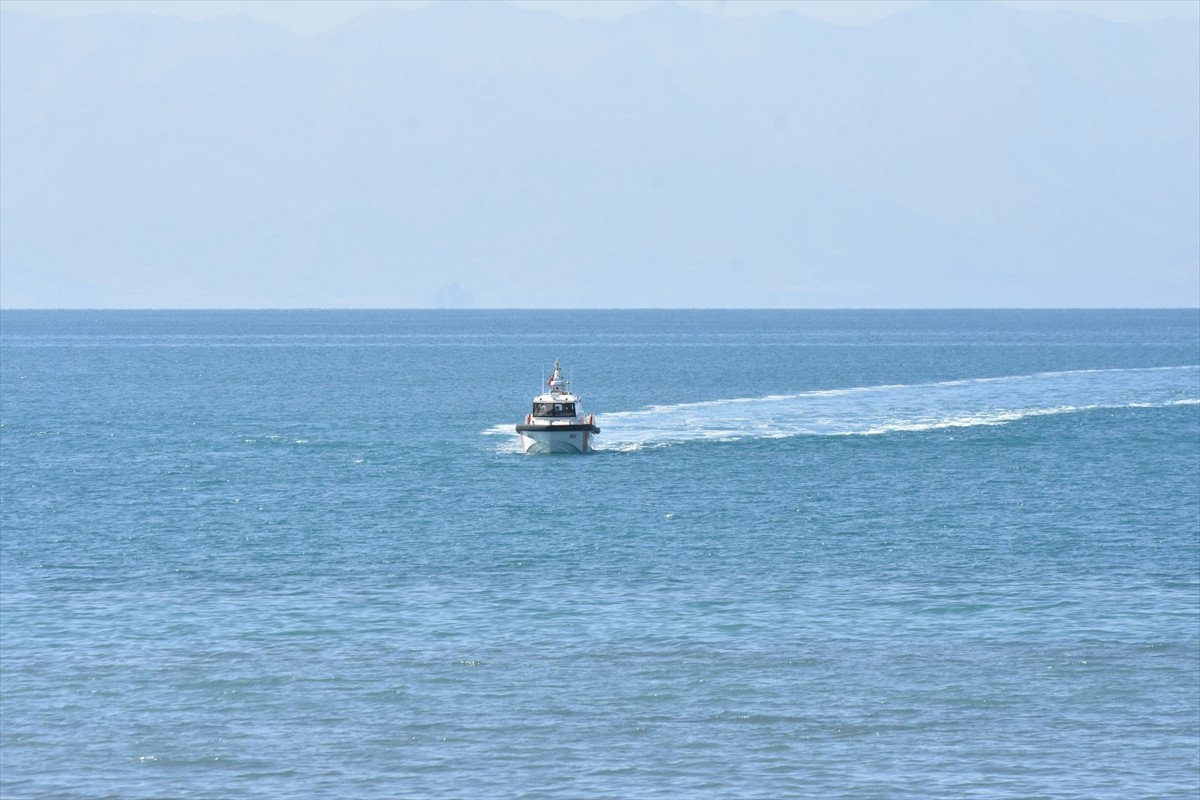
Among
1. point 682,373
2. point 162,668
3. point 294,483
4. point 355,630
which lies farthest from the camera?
point 682,373

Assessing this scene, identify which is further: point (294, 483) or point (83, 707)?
point (294, 483)

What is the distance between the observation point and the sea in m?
34.3

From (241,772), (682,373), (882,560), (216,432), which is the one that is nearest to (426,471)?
(216,432)

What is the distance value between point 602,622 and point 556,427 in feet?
158

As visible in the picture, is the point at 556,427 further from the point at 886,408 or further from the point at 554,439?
the point at 886,408

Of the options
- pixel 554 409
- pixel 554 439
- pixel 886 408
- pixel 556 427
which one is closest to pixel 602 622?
pixel 556 427

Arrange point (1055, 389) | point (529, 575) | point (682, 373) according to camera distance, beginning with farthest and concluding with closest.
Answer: point (682, 373) → point (1055, 389) → point (529, 575)

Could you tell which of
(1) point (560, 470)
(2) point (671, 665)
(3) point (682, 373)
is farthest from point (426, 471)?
(3) point (682, 373)

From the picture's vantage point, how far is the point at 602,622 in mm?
46875

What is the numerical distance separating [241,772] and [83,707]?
6.41 meters

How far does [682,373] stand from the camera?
186125 millimetres

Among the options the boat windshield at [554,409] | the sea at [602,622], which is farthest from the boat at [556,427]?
the sea at [602,622]

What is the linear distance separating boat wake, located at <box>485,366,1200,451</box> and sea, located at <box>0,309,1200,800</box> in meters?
12.5

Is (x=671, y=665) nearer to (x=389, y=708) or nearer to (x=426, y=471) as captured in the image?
(x=389, y=708)
